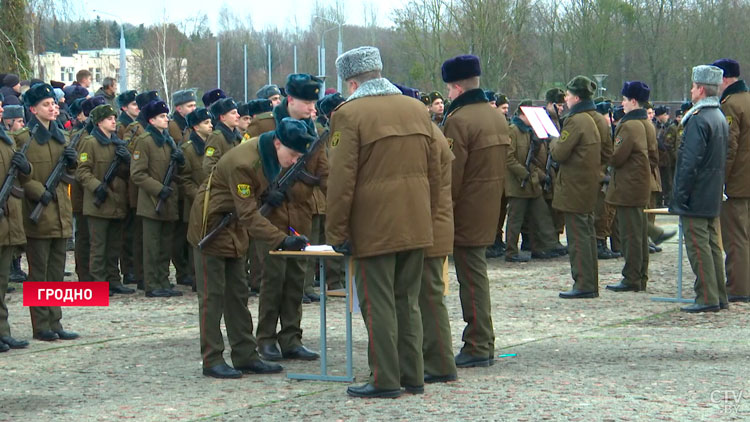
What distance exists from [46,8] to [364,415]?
27225 mm

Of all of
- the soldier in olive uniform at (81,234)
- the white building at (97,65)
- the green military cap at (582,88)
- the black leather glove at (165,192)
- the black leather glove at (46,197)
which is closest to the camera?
the black leather glove at (46,197)

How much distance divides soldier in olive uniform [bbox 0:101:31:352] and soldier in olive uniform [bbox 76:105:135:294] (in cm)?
298

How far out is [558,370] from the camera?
8.14 metres

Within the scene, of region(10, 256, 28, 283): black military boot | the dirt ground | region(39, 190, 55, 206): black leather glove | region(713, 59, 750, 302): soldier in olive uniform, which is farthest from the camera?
region(10, 256, 28, 283): black military boot

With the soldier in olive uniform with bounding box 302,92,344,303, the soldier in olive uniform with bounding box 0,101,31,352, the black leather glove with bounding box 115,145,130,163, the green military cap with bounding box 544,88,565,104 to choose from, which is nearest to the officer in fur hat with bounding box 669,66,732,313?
the soldier in olive uniform with bounding box 302,92,344,303

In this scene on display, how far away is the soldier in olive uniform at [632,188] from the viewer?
1243 cm

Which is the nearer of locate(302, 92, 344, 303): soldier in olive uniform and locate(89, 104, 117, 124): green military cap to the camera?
locate(302, 92, 344, 303): soldier in olive uniform

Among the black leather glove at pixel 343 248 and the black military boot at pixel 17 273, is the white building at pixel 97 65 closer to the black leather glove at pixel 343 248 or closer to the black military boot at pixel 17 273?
the black military boot at pixel 17 273

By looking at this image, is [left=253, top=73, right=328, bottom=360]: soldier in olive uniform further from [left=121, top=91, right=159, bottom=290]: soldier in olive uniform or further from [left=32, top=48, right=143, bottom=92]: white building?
[left=32, top=48, right=143, bottom=92]: white building

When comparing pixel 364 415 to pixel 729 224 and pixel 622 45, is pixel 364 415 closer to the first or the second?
pixel 729 224

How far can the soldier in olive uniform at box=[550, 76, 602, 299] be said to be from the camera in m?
11.8

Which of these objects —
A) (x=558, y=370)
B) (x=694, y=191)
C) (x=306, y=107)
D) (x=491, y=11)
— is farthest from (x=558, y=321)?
(x=491, y=11)

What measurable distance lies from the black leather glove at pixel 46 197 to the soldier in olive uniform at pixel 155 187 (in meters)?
2.52
